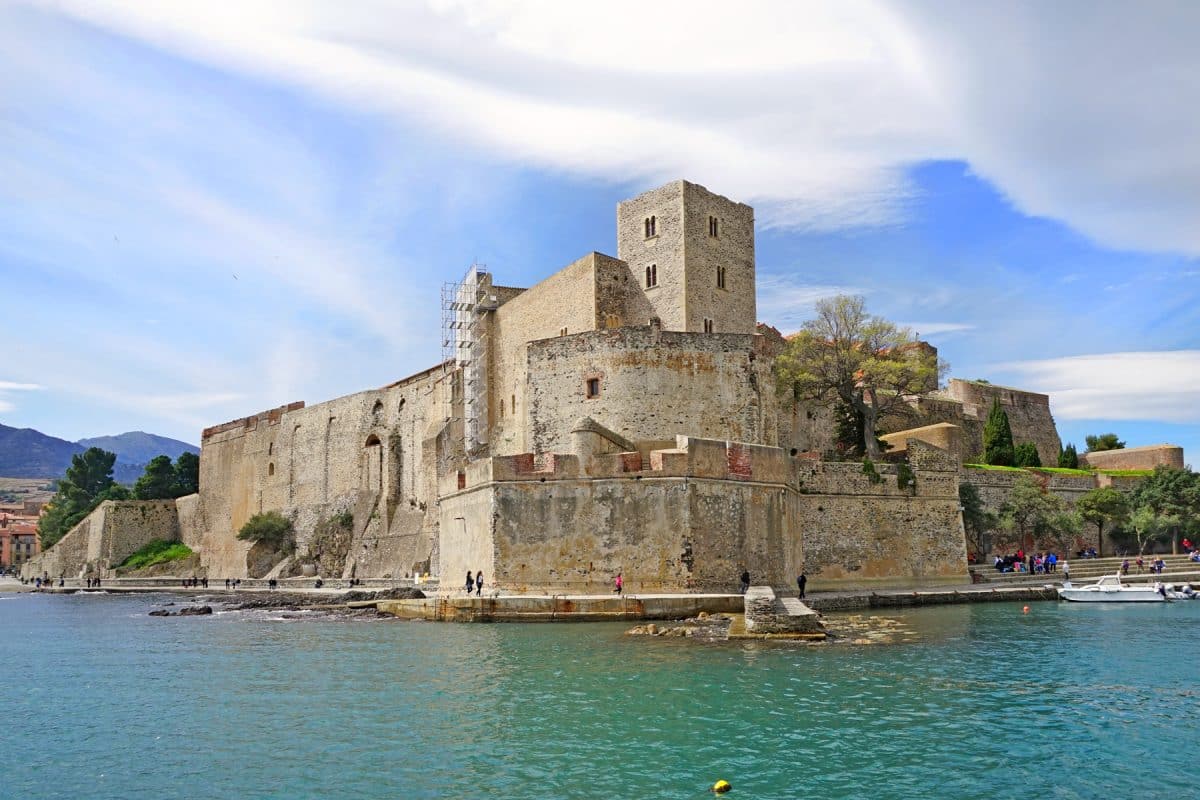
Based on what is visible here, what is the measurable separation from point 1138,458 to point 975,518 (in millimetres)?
15414

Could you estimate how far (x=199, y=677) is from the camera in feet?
52.2

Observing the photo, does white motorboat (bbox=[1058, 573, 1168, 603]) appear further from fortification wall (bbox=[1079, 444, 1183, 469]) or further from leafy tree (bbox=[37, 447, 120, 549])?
leafy tree (bbox=[37, 447, 120, 549])

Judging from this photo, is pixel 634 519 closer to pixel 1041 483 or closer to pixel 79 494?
pixel 1041 483

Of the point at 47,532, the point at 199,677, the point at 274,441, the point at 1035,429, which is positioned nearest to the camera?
the point at 199,677

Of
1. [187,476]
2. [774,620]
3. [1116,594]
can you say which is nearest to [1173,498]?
Result: [1116,594]

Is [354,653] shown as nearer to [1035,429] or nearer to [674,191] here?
[674,191]

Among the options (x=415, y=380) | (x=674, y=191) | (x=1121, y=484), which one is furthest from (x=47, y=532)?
(x=1121, y=484)

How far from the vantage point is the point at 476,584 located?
23.7 m

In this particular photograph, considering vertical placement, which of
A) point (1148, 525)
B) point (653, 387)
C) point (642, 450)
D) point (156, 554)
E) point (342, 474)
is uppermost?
point (653, 387)

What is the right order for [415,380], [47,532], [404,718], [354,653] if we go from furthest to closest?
[47,532] < [415,380] < [354,653] < [404,718]

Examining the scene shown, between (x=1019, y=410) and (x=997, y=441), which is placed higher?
(x=1019, y=410)

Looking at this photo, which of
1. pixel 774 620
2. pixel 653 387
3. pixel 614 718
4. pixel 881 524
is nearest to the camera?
pixel 614 718

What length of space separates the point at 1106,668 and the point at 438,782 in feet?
34.3

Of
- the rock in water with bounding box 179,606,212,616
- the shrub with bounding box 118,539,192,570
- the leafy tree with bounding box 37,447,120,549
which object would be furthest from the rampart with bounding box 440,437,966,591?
the leafy tree with bounding box 37,447,120,549
